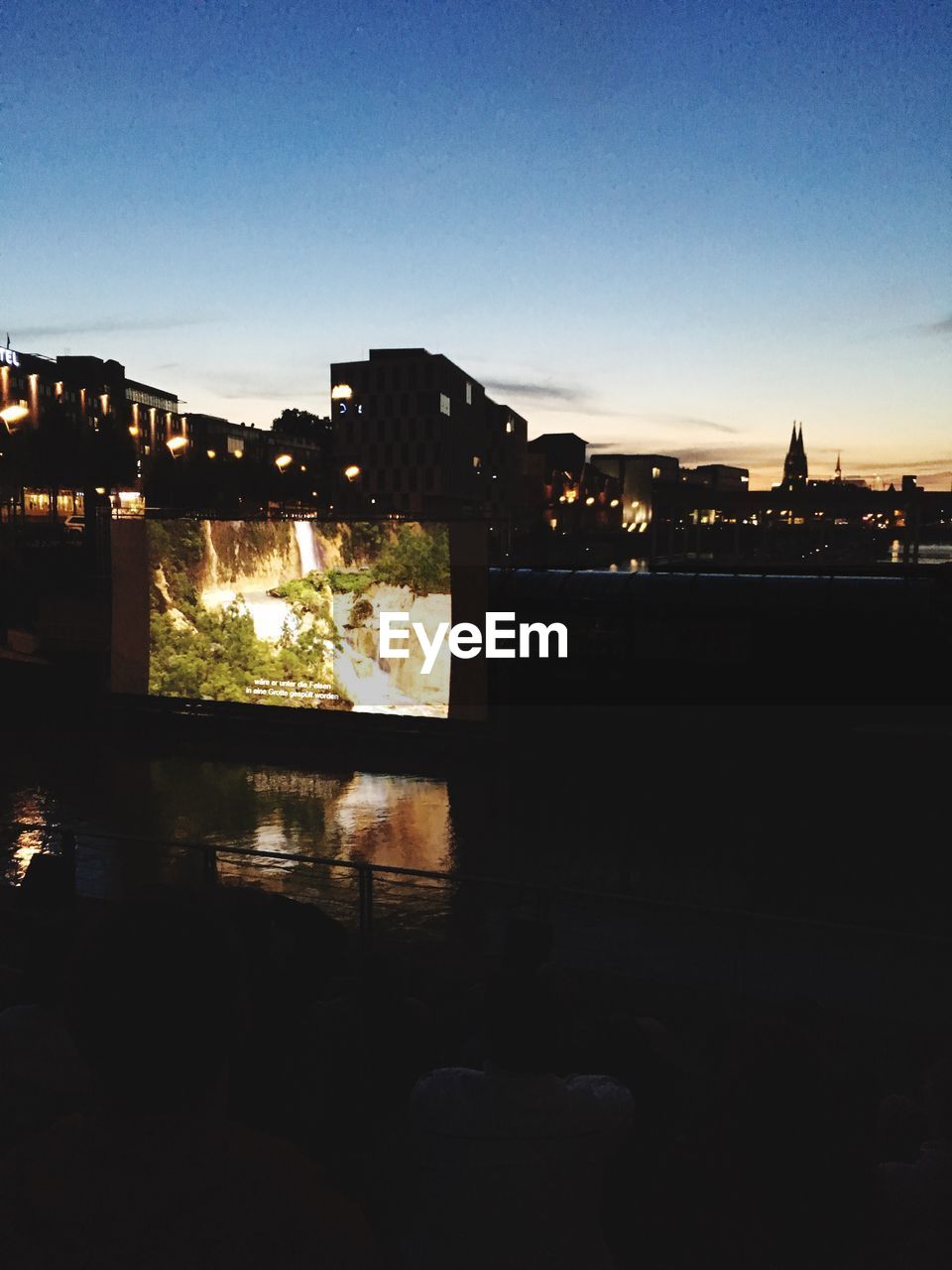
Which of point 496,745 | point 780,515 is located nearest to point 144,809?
point 496,745

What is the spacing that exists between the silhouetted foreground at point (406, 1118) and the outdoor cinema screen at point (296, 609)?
15.1m

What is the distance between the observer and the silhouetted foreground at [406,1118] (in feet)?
5.38

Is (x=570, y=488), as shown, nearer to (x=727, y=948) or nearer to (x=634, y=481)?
(x=634, y=481)

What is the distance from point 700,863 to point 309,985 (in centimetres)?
1051

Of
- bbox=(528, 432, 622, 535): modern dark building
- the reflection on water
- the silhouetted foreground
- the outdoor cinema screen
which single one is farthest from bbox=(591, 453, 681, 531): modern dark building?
the silhouetted foreground

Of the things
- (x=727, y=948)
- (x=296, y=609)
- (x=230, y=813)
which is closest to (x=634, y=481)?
(x=296, y=609)

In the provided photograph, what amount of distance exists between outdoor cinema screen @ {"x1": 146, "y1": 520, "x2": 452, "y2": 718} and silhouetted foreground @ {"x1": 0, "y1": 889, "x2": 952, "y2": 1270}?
49.4 feet

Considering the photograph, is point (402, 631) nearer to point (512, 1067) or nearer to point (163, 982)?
point (512, 1067)

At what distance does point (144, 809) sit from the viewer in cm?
1761

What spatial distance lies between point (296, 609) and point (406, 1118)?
18322 millimetres

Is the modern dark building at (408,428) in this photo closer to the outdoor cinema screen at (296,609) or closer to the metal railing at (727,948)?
the outdoor cinema screen at (296,609)

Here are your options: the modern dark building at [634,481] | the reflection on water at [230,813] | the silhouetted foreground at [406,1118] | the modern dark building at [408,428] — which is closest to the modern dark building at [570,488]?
the modern dark building at [634,481]

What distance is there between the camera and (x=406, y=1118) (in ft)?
15.7

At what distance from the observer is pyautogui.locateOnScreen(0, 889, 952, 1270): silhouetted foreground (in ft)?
5.38
